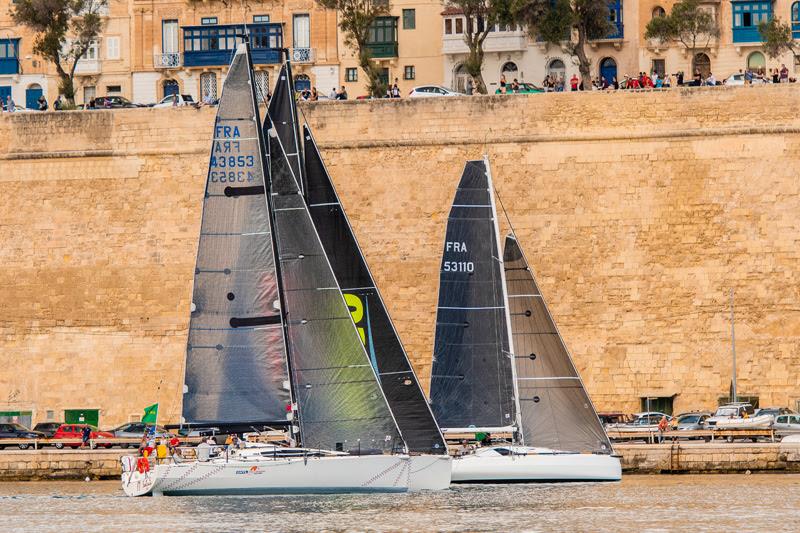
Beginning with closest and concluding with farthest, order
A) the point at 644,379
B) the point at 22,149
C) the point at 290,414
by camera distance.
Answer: the point at 290,414 < the point at 644,379 < the point at 22,149

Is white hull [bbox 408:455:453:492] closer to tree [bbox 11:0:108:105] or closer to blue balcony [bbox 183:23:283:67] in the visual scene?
tree [bbox 11:0:108:105]

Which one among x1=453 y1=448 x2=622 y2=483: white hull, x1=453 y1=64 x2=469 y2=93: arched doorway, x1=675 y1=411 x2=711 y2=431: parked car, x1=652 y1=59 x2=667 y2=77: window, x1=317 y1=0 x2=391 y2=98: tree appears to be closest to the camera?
x1=453 y1=448 x2=622 y2=483: white hull

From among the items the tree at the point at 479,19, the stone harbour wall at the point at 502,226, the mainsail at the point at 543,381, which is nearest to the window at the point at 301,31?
the tree at the point at 479,19

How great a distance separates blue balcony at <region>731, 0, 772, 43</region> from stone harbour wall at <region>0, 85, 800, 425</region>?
40.1ft

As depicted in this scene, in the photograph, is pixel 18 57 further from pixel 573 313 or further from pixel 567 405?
pixel 567 405

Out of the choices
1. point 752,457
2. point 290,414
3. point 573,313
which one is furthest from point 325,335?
point 573,313

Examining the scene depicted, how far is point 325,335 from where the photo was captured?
103ft

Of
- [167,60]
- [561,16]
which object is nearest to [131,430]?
[561,16]

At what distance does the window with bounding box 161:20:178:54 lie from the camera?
6034 centimetres

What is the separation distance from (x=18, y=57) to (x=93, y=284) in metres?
17.0

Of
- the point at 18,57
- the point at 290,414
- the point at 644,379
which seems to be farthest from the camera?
the point at 18,57

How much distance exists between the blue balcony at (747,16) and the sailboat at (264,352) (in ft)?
92.7

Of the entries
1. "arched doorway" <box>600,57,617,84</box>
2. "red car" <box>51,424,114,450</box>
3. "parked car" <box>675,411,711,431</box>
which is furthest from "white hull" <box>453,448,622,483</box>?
"arched doorway" <box>600,57,617,84</box>

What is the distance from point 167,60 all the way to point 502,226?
17.9 meters
